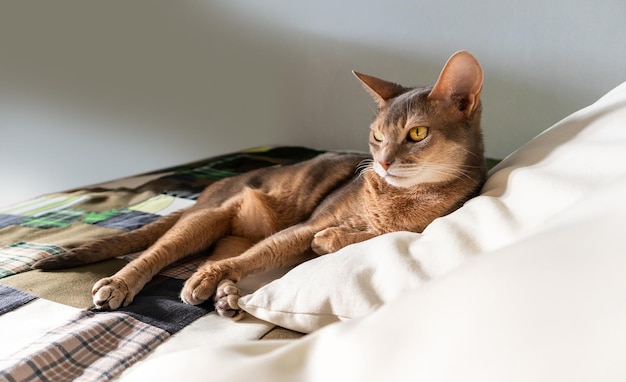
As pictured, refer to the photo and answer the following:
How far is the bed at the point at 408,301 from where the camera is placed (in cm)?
54

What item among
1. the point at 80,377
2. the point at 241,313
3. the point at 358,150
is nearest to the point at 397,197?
the point at 241,313

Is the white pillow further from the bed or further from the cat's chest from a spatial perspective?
the cat's chest

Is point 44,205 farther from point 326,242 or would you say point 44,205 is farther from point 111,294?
point 326,242

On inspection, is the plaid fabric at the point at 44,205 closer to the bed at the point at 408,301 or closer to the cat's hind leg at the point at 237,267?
the bed at the point at 408,301

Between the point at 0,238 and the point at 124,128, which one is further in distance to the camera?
the point at 124,128

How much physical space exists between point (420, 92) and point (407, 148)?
159mm

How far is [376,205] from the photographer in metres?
1.29

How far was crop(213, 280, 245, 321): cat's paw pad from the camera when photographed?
3.53 feet

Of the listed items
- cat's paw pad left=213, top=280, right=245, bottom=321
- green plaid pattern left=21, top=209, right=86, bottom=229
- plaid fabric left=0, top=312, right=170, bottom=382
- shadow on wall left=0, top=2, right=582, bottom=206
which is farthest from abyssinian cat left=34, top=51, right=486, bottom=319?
shadow on wall left=0, top=2, right=582, bottom=206

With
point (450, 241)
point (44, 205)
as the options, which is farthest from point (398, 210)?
point (44, 205)

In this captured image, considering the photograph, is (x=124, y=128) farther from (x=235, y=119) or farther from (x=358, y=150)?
(x=358, y=150)

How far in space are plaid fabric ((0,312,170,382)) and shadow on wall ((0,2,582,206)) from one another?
1713 mm

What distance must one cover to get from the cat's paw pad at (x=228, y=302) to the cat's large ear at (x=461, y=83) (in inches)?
24.5

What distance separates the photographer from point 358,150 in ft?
8.39
